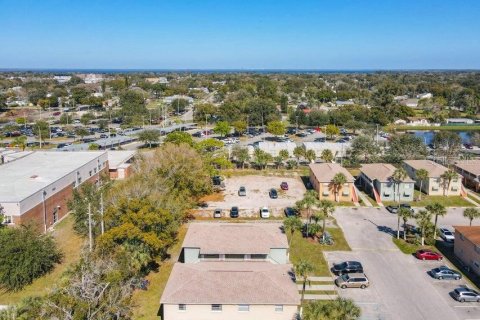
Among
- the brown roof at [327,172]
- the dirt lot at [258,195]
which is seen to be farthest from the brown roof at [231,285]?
the brown roof at [327,172]

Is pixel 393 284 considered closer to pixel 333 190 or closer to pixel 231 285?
pixel 231 285

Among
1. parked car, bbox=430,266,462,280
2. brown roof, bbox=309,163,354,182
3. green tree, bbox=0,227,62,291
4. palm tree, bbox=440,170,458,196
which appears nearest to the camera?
green tree, bbox=0,227,62,291

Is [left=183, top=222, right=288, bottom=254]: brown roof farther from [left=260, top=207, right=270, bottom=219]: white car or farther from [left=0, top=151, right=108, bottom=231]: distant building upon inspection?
[left=0, top=151, right=108, bottom=231]: distant building

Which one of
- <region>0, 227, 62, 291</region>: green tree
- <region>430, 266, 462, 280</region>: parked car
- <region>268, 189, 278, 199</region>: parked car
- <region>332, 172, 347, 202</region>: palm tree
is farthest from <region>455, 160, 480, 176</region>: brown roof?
<region>0, 227, 62, 291</region>: green tree

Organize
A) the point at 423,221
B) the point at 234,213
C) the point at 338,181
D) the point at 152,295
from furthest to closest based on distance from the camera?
the point at 338,181
the point at 234,213
the point at 423,221
the point at 152,295

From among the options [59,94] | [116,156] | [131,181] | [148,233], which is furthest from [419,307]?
[59,94]

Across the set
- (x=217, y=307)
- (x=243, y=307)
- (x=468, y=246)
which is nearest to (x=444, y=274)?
(x=468, y=246)

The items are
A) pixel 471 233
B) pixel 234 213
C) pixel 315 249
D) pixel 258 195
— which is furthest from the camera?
pixel 258 195
